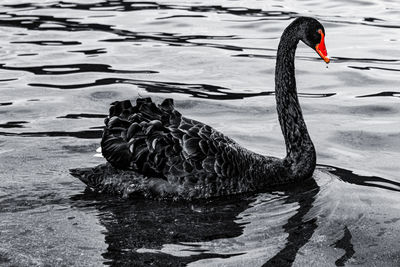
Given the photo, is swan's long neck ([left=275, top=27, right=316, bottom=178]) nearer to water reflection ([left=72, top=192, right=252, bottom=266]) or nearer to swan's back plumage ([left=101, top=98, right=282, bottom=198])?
swan's back plumage ([left=101, top=98, right=282, bottom=198])

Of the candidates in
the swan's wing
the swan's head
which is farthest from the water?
the swan's head

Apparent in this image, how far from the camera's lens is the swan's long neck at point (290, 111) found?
21.3ft

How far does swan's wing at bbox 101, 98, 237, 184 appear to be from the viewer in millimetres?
5969

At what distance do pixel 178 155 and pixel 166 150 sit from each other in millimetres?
96

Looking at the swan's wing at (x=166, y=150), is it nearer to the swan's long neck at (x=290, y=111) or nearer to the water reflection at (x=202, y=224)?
the water reflection at (x=202, y=224)

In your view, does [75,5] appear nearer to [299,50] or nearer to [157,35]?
[157,35]

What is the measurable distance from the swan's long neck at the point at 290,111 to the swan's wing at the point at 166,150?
0.63m

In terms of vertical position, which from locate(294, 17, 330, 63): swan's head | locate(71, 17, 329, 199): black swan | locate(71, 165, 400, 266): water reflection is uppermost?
locate(294, 17, 330, 63): swan's head

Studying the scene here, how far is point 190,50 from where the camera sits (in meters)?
11.6

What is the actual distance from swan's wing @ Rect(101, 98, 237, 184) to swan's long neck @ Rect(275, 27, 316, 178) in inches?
24.7

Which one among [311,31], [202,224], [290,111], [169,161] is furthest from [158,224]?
[311,31]

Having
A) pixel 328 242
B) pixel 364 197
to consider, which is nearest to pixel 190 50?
pixel 364 197

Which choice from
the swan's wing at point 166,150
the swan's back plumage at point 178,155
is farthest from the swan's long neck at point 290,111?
the swan's wing at point 166,150

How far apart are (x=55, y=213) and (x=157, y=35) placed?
7.25 metres
